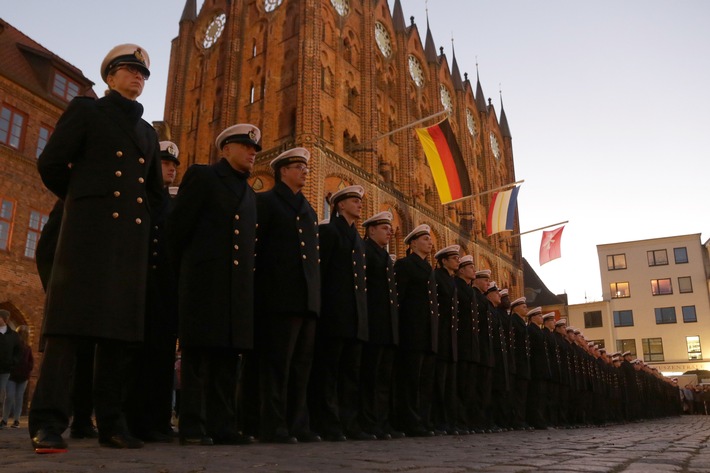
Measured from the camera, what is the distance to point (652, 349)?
48.2m

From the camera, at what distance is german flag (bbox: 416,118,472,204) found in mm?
17625

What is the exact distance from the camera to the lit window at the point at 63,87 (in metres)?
19.5

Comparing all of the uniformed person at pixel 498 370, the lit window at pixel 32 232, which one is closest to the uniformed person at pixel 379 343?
the uniformed person at pixel 498 370

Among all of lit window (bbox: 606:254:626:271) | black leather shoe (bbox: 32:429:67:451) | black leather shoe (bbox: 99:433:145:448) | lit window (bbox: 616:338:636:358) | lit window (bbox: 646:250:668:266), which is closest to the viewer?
black leather shoe (bbox: 32:429:67:451)

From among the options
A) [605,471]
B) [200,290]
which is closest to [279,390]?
[200,290]

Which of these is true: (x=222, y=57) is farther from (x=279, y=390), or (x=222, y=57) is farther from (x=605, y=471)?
(x=605, y=471)

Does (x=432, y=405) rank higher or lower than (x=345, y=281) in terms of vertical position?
lower

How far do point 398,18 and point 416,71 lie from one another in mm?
2578

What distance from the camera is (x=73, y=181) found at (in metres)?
3.42

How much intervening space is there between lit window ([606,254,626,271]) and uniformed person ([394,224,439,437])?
49.8m

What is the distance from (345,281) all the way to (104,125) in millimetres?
2528

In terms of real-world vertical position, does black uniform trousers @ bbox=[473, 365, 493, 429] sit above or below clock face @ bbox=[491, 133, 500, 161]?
below

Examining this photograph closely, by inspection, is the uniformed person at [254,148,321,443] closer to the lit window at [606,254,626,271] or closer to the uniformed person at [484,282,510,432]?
the uniformed person at [484,282,510,432]

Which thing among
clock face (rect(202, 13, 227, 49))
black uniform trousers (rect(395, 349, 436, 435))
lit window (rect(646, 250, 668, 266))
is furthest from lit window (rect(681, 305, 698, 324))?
black uniform trousers (rect(395, 349, 436, 435))
